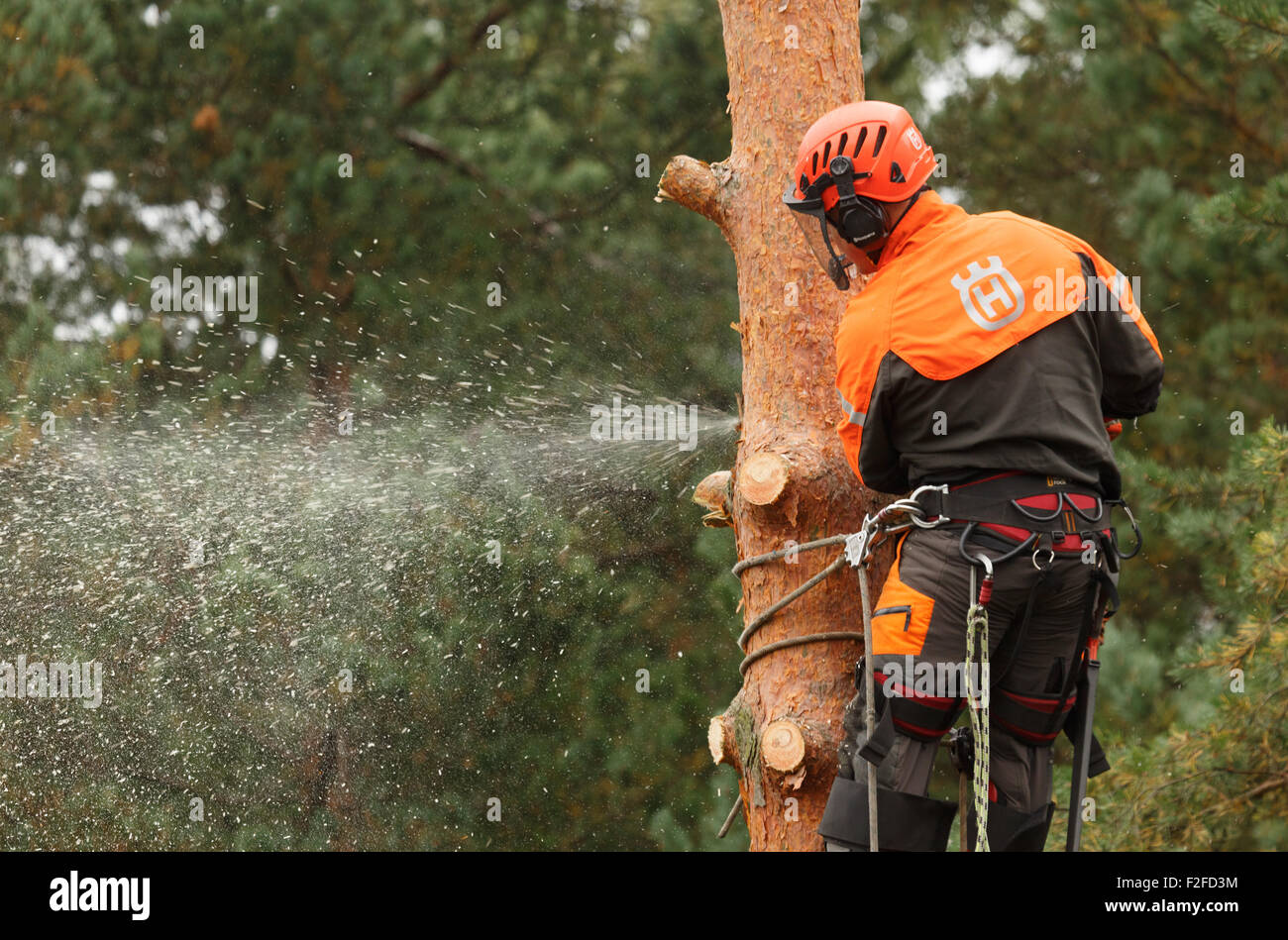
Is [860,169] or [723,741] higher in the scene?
[860,169]

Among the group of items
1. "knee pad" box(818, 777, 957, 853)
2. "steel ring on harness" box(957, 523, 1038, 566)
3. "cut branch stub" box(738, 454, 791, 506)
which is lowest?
"knee pad" box(818, 777, 957, 853)

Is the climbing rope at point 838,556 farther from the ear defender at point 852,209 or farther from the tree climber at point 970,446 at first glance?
the ear defender at point 852,209

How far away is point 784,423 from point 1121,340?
923mm

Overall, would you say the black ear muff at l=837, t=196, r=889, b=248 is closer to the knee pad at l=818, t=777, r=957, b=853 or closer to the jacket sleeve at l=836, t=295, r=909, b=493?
the jacket sleeve at l=836, t=295, r=909, b=493

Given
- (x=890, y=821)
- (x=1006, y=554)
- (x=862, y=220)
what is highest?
(x=862, y=220)

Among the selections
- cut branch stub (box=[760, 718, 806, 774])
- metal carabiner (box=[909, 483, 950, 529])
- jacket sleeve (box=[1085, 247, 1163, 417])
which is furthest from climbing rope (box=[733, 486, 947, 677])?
jacket sleeve (box=[1085, 247, 1163, 417])

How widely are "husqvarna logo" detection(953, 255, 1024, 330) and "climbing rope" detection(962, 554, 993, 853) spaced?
22.0 inches

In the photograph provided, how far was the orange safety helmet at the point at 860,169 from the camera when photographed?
327 cm

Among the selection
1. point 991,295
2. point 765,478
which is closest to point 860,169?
point 991,295

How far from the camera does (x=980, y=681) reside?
122 inches

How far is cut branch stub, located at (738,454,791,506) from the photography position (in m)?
3.53

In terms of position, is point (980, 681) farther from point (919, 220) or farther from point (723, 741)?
point (919, 220)
